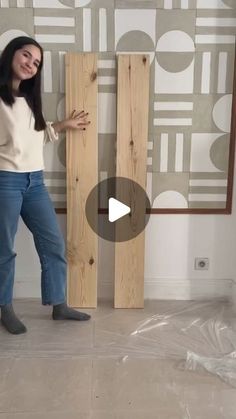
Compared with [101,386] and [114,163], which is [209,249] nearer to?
[114,163]

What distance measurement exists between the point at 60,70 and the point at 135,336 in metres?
1.37

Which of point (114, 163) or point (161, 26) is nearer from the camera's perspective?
point (161, 26)

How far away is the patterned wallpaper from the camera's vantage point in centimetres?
231

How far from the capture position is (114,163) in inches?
97.2

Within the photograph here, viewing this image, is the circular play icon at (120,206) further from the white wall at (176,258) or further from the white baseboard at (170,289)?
the white baseboard at (170,289)

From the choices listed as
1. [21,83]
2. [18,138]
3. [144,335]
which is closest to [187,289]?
[144,335]

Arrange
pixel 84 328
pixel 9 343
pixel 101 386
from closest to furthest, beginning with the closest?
pixel 101 386 < pixel 9 343 < pixel 84 328

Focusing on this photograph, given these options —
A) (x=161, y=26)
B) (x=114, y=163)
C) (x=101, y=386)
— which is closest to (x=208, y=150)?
(x=114, y=163)

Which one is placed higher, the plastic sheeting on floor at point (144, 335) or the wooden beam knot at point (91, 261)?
the wooden beam knot at point (91, 261)

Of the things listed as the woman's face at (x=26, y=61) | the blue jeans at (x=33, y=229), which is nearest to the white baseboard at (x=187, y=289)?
the blue jeans at (x=33, y=229)

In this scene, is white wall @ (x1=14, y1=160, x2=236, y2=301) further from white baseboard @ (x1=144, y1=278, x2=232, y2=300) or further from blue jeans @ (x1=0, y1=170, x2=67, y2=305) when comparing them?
blue jeans @ (x1=0, y1=170, x2=67, y2=305)
